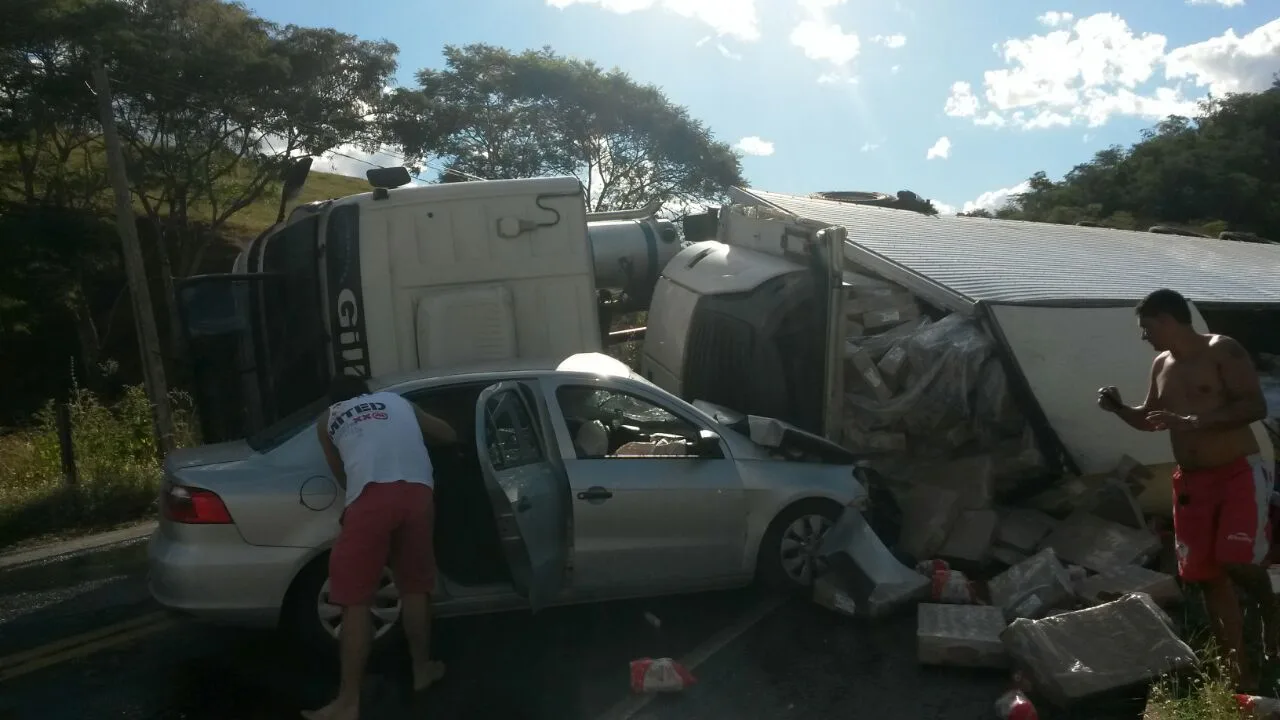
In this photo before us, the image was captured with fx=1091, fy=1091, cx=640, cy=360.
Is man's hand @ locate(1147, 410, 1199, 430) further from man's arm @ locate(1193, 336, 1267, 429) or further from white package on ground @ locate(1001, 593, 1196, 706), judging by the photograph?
white package on ground @ locate(1001, 593, 1196, 706)

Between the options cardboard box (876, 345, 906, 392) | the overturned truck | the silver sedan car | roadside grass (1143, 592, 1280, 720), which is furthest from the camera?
cardboard box (876, 345, 906, 392)

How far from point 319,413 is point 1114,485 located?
478 centimetres

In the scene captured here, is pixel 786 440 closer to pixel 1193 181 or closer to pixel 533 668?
pixel 533 668

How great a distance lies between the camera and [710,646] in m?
5.54

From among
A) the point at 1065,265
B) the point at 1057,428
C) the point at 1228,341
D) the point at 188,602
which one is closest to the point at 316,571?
the point at 188,602

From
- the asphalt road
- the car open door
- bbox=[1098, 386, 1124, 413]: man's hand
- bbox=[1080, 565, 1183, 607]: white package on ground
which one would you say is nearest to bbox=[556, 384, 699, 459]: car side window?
the car open door

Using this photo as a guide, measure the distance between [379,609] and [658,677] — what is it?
55.1 inches

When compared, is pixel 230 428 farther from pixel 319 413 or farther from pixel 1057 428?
pixel 1057 428

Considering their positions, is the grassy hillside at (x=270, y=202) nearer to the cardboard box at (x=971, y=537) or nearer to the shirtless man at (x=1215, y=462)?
the cardboard box at (x=971, y=537)

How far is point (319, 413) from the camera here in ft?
18.1

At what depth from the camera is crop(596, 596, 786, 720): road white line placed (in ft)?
15.6

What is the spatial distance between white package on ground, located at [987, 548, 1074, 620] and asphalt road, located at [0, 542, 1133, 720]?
52 centimetres

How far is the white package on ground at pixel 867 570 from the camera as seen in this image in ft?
19.1

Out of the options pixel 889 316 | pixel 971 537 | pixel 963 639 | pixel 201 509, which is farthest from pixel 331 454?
pixel 889 316
